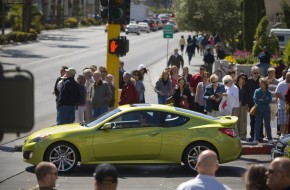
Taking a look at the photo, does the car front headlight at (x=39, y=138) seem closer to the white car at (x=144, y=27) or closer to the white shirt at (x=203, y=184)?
the white shirt at (x=203, y=184)

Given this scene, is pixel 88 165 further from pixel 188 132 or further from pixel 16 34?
pixel 16 34

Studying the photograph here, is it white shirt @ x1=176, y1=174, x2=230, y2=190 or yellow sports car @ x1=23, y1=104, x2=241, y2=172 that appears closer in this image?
white shirt @ x1=176, y1=174, x2=230, y2=190

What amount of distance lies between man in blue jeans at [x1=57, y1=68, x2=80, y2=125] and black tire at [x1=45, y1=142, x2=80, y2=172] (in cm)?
362

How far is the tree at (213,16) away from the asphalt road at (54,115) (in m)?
3.34

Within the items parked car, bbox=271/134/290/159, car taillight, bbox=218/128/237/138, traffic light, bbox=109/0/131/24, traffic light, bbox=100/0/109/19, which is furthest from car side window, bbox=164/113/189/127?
traffic light, bbox=100/0/109/19

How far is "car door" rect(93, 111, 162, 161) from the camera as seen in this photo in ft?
51.3

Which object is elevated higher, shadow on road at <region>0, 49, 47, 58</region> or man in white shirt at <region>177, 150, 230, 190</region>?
man in white shirt at <region>177, 150, 230, 190</region>

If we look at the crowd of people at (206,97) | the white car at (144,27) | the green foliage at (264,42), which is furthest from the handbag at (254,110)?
the white car at (144,27)

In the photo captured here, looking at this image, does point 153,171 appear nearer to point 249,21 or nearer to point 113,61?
point 113,61

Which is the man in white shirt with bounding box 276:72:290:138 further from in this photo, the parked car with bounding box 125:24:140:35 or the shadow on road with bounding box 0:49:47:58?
the parked car with bounding box 125:24:140:35

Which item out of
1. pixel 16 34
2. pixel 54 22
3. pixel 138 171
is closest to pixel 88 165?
pixel 138 171

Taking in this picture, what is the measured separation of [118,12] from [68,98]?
2.78 metres

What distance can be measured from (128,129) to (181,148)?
→ 1012 mm

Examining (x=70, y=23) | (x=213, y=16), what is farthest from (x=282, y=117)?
(x=70, y=23)
